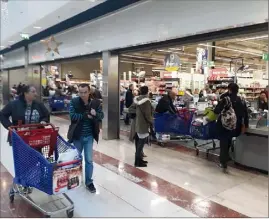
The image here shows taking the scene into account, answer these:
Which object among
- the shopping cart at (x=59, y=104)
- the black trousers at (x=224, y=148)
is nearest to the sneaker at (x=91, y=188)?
the black trousers at (x=224, y=148)

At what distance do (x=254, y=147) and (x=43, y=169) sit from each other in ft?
11.2

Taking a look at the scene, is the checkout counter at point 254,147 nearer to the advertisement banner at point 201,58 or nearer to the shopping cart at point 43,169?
the shopping cart at point 43,169

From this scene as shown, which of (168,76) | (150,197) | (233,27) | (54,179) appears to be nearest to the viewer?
(54,179)

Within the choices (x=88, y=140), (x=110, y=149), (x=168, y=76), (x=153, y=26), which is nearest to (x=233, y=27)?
(x=153, y=26)

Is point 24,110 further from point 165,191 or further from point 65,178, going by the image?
point 165,191

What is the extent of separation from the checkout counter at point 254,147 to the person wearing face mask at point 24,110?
10.6 feet

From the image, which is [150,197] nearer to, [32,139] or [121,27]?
[32,139]

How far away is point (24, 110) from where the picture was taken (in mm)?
3391

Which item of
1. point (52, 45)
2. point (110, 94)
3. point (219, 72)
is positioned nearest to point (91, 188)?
point (110, 94)

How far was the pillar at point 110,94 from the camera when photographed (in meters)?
6.71

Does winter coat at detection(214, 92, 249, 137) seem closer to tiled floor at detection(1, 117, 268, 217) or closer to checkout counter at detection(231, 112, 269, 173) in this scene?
checkout counter at detection(231, 112, 269, 173)

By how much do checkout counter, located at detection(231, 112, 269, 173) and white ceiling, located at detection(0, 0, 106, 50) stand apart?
364 centimetres

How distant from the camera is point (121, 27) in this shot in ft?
20.1

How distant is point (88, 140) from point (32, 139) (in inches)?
29.3
